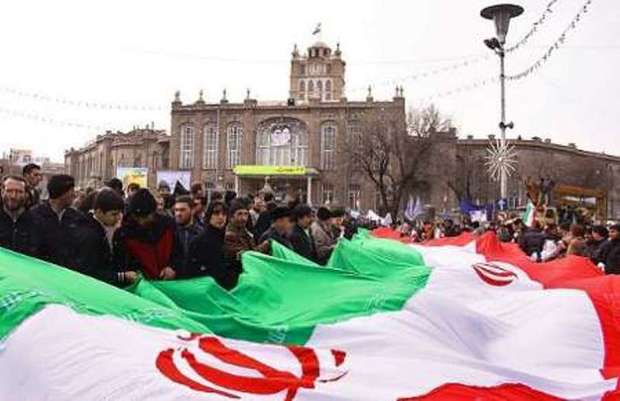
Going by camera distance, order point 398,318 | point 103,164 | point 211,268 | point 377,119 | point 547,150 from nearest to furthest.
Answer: point 398,318, point 211,268, point 377,119, point 547,150, point 103,164

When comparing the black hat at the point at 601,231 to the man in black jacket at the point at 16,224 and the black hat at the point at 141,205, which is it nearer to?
the black hat at the point at 141,205

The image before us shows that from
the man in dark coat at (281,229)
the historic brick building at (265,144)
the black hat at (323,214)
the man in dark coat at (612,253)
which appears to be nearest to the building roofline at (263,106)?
the historic brick building at (265,144)

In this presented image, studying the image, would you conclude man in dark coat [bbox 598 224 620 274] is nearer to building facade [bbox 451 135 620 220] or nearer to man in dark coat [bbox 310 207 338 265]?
man in dark coat [bbox 310 207 338 265]

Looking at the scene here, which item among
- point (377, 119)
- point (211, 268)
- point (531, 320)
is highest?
point (377, 119)

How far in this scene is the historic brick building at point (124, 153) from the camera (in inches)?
3548

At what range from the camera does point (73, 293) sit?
3.74 m

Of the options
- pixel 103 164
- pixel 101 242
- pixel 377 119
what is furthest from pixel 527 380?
pixel 103 164

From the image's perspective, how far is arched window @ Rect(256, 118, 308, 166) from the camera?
263 ft

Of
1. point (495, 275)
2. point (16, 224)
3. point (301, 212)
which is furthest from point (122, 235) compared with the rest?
point (495, 275)

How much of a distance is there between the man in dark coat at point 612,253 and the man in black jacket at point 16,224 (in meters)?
7.69

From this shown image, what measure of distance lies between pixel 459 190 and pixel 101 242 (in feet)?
219

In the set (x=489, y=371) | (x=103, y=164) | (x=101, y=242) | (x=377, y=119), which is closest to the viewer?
(x=489, y=371)

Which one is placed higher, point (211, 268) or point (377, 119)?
point (377, 119)

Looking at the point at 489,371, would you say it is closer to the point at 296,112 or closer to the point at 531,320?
the point at 531,320
